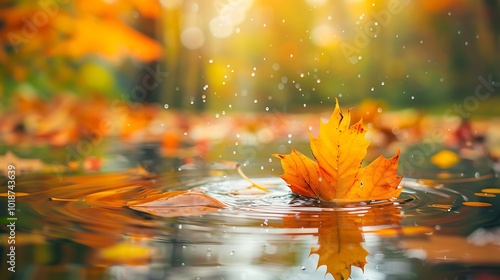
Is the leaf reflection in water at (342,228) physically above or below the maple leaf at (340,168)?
below

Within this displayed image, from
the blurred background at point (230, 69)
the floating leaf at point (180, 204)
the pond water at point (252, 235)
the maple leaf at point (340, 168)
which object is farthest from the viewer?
the blurred background at point (230, 69)

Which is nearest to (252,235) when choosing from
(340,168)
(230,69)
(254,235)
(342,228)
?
(254,235)

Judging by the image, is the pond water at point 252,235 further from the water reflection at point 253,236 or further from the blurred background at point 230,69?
the blurred background at point 230,69

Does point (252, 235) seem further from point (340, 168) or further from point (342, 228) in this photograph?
point (340, 168)

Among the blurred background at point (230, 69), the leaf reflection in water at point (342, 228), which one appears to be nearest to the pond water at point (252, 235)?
the leaf reflection in water at point (342, 228)

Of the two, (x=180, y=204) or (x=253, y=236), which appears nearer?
(x=253, y=236)

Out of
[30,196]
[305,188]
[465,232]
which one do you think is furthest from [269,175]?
[465,232]
